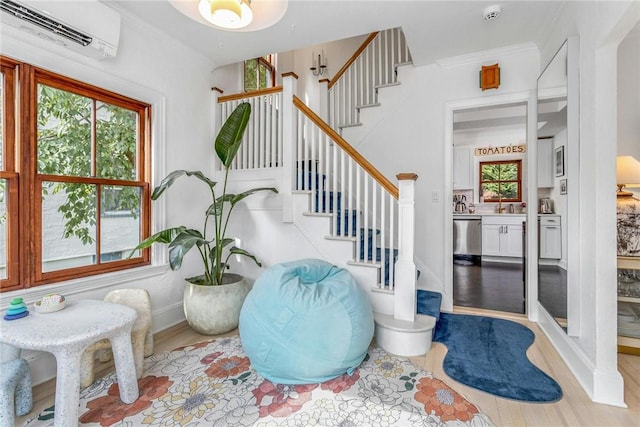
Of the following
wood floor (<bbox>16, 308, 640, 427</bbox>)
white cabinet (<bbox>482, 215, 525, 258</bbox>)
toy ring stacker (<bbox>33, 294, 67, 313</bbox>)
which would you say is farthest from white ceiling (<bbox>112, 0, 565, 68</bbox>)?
white cabinet (<bbox>482, 215, 525, 258</bbox>)

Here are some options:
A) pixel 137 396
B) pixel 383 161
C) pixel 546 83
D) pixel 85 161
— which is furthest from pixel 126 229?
pixel 546 83

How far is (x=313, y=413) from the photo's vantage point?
163 cm

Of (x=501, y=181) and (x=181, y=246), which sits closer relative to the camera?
(x=181, y=246)

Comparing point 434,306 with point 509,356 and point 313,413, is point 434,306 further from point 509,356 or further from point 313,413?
point 313,413

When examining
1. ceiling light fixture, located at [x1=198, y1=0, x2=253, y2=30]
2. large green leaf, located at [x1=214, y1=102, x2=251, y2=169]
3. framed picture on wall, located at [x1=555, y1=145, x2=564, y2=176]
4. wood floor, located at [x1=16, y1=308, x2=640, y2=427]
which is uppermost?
ceiling light fixture, located at [x1=198, y1=0, x2=253, y2=30]

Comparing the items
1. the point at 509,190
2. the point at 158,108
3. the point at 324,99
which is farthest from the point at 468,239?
the point at 158,108

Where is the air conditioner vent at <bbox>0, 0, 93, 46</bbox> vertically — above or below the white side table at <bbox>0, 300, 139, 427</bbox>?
above

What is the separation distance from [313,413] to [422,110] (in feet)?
10.2

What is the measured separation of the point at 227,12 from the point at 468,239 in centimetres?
600

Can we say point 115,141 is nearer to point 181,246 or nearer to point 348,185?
point 181,246

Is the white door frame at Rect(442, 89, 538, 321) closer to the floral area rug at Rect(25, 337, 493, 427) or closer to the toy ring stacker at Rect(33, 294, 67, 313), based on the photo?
the floral area rug at Rect(25, 337, 493, 427)

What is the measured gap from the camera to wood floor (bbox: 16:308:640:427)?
5.16 feet

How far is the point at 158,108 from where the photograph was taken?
275 centimetres

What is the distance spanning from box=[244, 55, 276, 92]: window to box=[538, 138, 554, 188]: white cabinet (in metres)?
3.66
